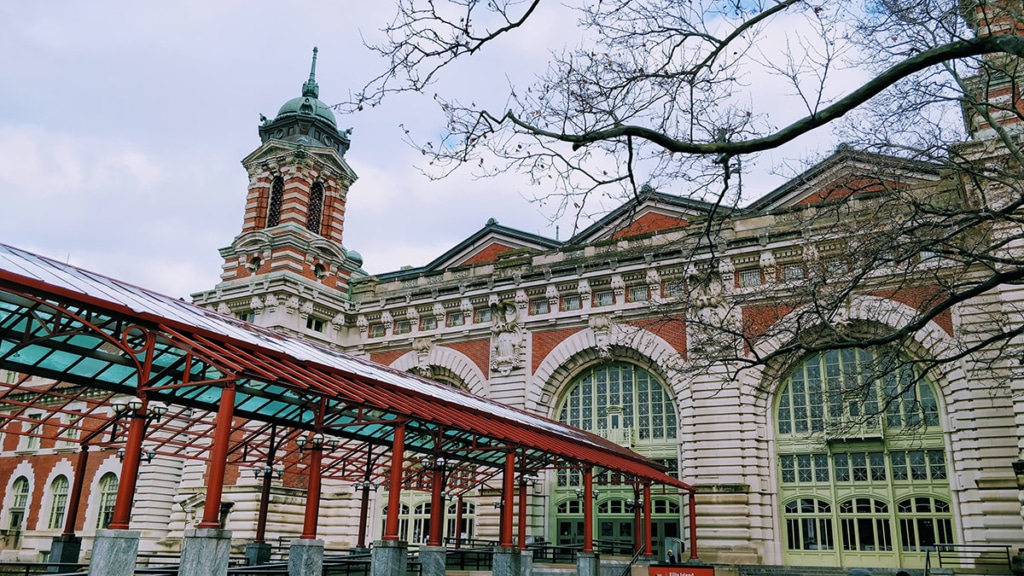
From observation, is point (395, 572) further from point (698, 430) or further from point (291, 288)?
point (291, 288)

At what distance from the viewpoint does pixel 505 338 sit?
115ft

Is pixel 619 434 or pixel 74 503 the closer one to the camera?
pixel 74 503

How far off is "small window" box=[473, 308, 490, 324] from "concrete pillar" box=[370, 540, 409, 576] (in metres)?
20.8

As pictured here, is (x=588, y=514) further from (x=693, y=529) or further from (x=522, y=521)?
(x=693, y=529)

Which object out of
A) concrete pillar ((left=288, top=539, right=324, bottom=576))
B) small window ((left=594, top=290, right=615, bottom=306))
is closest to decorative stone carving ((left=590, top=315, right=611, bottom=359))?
small window ((left=594, top=290, right=615, bottom=306))

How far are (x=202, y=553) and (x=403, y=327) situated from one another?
27.0m

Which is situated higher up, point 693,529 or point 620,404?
point 620,404

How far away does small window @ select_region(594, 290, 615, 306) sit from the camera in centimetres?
3341

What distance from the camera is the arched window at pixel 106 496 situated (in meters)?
40.5

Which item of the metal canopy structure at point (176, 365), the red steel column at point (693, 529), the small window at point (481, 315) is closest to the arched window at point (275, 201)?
the small window at point (481, 315)

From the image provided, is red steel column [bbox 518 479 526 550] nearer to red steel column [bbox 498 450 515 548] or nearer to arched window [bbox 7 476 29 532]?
red steel column [bbox 498 450 515 548]

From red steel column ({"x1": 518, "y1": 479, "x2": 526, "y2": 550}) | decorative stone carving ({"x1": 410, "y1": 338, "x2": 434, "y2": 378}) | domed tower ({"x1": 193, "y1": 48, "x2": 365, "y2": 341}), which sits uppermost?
domed tower ({"x1": 193, "y1": 48, "x2": 365, "y2": 341})

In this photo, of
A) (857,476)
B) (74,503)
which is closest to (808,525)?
(857,476)

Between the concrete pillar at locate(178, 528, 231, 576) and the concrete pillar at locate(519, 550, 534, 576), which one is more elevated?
the concrete pillar at locate(178, 528, 231, 576)
